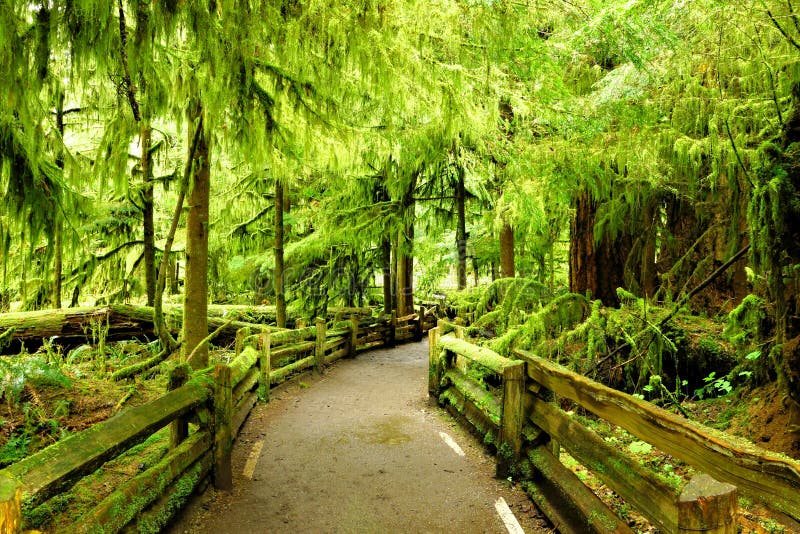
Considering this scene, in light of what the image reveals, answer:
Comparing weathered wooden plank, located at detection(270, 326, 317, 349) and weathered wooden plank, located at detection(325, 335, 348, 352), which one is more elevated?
weathered wooden plank, located at detection(270, 326, 317, 349)

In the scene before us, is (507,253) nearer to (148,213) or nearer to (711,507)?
(148,213)

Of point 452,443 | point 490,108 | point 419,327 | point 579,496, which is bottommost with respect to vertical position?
point 419,327

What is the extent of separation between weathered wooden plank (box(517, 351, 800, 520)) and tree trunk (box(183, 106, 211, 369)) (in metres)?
5.32

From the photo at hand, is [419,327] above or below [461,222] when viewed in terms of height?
below

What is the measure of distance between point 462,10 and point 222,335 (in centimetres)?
1098

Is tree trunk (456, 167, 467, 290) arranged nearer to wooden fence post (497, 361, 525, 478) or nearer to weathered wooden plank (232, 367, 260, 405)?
weathered wooden plank (232, 367, 260, 405)

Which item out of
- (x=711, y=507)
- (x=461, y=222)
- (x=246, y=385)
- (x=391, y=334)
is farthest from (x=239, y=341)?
(x=391, y=334)

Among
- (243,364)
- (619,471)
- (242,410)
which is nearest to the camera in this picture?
(619,471)

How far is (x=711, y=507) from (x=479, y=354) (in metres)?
4.08

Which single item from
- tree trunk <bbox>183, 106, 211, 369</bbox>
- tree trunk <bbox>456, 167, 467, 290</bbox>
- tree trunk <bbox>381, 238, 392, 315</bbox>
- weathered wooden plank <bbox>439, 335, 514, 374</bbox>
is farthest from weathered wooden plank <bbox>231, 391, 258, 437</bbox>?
tree trunk <bbox>381, 238, 392, 315</bbox>

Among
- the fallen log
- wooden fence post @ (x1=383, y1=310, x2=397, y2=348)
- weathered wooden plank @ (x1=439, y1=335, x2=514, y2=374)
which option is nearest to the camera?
weathered wooden plank @ (x1=439, y1=335, x2=514, y2=374)

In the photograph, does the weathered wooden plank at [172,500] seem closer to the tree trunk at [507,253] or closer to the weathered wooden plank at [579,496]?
the weathered wooden plank at [579,496]

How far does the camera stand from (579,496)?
3.85 m

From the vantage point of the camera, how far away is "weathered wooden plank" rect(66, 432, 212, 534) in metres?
2.94
